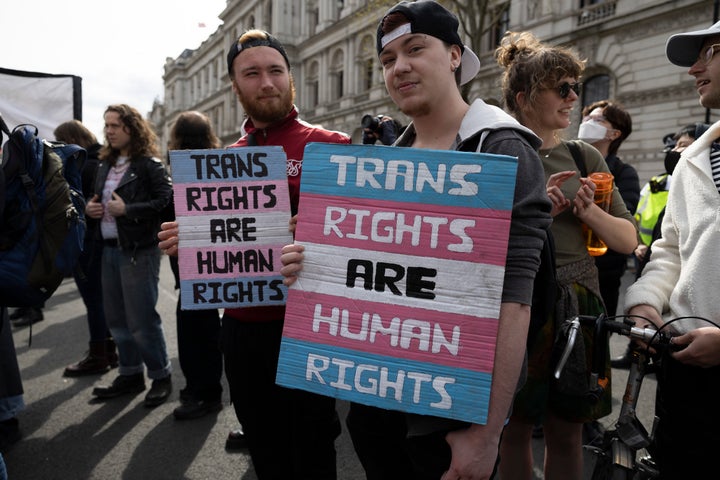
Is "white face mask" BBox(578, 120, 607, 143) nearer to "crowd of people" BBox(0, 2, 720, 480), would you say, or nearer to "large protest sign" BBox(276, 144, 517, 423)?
"crowd of people" BBox(0, 2, 720, 480)

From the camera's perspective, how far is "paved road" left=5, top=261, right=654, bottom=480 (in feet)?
9.39

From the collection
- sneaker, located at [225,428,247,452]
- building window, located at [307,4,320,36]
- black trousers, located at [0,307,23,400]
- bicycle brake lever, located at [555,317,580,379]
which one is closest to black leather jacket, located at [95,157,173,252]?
black trousers, located at [0,307,23,400]

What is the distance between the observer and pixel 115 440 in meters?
3.23

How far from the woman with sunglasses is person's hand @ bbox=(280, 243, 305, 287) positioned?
41.4 inches

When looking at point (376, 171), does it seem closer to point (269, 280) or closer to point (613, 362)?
point (269, 280)

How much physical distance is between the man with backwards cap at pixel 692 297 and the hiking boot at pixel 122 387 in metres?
3.76

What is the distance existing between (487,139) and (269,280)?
1061 millimetres

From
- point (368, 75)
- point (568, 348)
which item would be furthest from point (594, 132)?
point (368, 75)

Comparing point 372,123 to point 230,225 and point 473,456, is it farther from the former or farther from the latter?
point 473,456

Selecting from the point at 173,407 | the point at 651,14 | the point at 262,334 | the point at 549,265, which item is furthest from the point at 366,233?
the point at 651,14

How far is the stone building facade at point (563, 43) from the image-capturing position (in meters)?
15.4

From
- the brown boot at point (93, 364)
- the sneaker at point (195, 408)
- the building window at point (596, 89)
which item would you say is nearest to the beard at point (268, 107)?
the sneaker at point (195, 408)

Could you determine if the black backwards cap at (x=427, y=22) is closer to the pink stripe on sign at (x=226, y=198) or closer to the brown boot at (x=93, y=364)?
the pink stripe on sign at (x=226, y=198)

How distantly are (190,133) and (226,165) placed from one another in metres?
1.70
